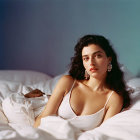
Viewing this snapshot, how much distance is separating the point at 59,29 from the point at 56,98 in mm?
1337

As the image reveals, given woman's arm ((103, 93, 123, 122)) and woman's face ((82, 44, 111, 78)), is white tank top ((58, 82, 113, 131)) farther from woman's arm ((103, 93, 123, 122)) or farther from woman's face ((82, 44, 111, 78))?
woman's face ((82, 44, 111, 78))

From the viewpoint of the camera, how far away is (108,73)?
1.55 metres

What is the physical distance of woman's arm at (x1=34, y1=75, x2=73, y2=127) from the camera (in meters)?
1.38

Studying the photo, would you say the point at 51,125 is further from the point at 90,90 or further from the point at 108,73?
the point at 108,73

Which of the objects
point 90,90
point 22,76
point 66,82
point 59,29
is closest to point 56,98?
point 66,82

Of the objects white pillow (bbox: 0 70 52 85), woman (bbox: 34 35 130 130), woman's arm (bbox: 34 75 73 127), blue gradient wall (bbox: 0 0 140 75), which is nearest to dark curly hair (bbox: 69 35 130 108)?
woman (bbox: 34 35 130 130)

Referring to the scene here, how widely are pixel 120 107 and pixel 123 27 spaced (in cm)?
98

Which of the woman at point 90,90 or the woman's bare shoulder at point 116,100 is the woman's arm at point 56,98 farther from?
the woman's bare shoulder at point 116,100

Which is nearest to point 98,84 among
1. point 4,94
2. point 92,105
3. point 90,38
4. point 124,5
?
point 92,105

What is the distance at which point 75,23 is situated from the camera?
8.11ft

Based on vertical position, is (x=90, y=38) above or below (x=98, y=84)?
above

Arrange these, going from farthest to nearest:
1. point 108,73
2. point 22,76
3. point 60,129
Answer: point 22,76 < point 108,73 < point 60,129

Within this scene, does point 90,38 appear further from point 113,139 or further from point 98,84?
point 113,139

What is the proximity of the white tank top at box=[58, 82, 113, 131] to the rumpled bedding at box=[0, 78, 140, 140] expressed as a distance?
0.35 feet
